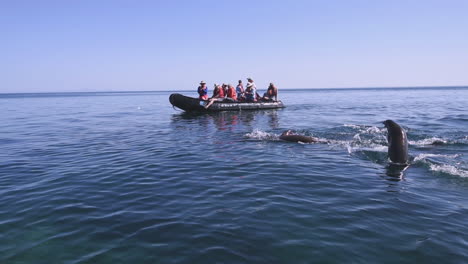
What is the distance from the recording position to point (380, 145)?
11.8 m

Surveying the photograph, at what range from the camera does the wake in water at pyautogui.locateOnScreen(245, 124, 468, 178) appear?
8652 mm

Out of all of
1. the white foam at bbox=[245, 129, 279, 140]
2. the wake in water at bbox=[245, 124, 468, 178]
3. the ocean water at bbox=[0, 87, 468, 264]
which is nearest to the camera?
the ocean water at bbox=[0, 87, 468, 264]

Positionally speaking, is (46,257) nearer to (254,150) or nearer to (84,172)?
(84,172)

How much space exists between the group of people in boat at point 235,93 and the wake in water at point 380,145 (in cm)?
1122

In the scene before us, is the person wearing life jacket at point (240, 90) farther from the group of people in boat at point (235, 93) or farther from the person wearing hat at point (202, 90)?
the person wearing hat at point (202, 90)

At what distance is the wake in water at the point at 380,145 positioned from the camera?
28.4ft

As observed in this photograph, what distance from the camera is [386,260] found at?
13.5 ft

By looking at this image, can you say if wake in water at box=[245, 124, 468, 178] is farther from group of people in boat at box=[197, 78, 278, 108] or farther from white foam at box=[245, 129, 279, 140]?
group of people in boat at box=[197, 78, 278, 108]

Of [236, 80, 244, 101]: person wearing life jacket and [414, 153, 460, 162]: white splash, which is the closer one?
[414, 153, 460, 162]: white splash

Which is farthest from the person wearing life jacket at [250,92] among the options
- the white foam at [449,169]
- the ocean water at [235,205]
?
the white foam at [449,169]

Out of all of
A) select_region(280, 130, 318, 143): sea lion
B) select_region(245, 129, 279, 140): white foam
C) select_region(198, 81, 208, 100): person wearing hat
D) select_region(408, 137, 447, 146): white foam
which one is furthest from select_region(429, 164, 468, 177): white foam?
select_region(198, 81, 208, 100): person wearing hat

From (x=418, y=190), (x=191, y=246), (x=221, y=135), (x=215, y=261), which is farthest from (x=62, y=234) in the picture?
(x=221, y=135)

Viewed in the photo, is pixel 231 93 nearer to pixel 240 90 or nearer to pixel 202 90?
pixel 240 90

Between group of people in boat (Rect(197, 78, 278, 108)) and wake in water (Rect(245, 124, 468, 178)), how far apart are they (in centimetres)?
1122
